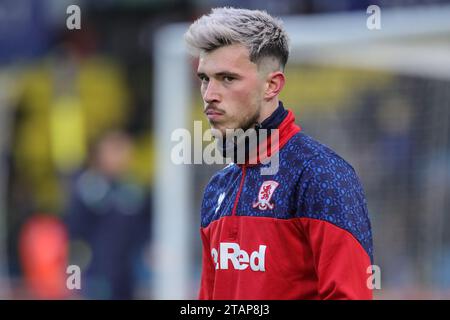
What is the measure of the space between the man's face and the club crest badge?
21 cm

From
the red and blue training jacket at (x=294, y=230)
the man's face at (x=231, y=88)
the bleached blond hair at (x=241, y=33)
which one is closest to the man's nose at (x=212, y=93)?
the man's face at (x=231, y=88)

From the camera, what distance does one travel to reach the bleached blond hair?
3.38 m

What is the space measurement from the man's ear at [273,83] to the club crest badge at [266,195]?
0.29 m

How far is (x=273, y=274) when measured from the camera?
3314mm

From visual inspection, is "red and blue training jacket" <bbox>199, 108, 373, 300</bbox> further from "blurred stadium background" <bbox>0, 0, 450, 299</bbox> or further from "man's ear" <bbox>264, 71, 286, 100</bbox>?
"blurred stadium background" <bbox>0, 0, 450, 299</bbox>

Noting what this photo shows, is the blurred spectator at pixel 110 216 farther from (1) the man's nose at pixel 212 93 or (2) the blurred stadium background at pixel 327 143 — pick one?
(1) the man's nose at pixel 212 93

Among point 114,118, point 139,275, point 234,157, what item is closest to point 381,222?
point 139,275

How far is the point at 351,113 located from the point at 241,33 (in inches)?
209

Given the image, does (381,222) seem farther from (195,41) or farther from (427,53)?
(195,41)

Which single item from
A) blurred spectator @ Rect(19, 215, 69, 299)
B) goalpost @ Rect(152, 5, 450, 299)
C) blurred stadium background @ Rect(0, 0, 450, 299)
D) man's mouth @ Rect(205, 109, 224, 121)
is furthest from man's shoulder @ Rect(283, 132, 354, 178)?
blurred spectator @ Rect(19, 215, 69, 299)

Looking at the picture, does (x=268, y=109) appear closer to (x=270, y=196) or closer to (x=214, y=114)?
(x=214, y=114)

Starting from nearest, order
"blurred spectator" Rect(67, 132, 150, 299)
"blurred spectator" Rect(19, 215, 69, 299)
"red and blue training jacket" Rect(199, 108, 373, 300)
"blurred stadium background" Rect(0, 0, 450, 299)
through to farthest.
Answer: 1. "red and blue training jacket" Rect(199, 108, 373, 300)
2. "blurred stadium background" Rect(0, 0, 450, 299)
3. "blurred spectator" Rect(67, 132, 150, 299)
4. "blurred spectator" Rect(19, 215, 69, 299)

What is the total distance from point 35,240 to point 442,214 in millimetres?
5573
